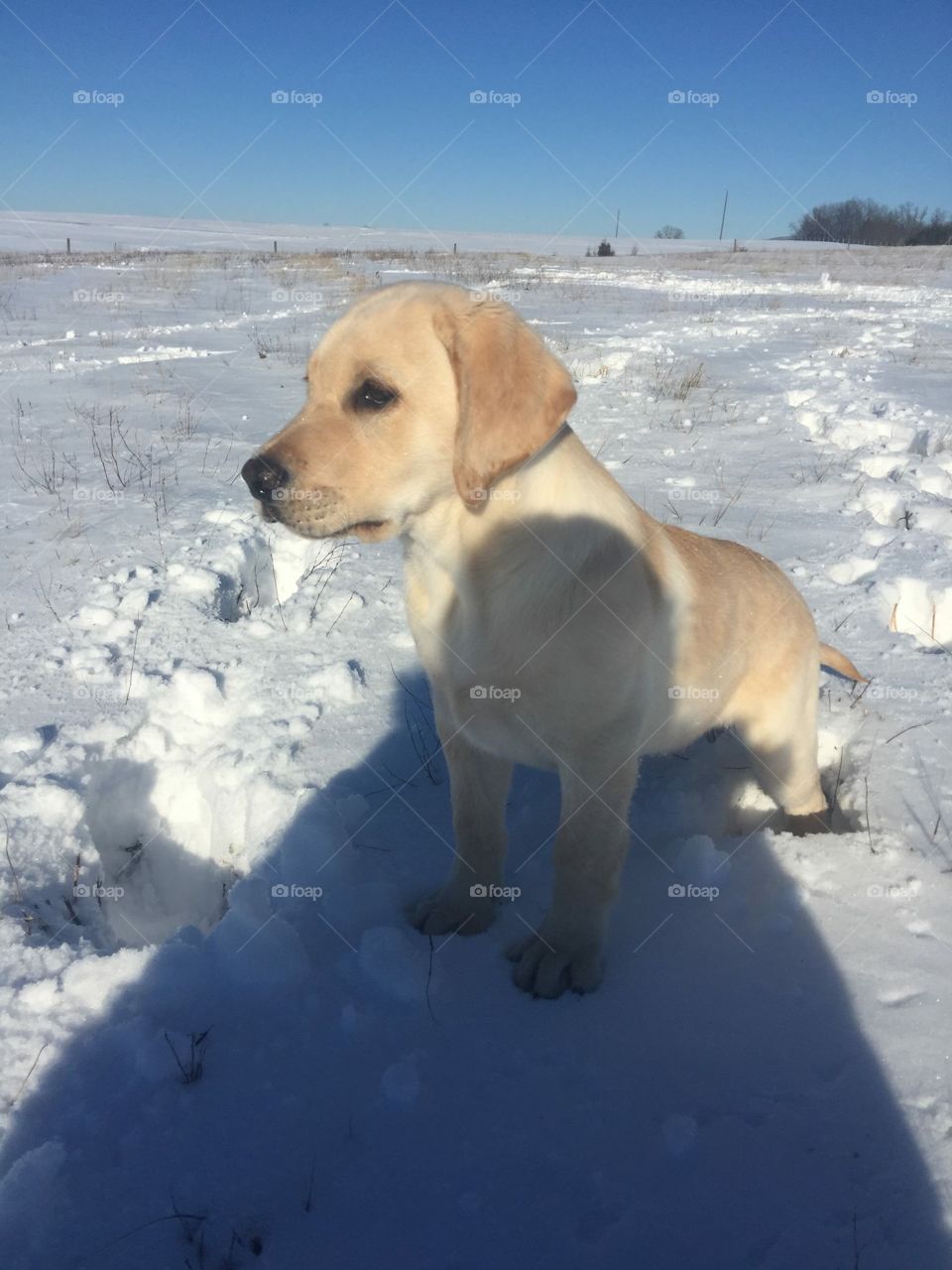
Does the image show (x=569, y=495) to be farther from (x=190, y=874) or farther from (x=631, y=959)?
(x=190, y=874)

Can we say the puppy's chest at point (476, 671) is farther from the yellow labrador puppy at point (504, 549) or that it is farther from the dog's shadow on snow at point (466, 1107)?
the dog's shadow on snow at point (466, 1107)

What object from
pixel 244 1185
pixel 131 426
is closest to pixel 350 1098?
pixel 244 1185

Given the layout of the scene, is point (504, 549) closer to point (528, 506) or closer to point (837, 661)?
point (528, 506)

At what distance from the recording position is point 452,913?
2314 millimetres

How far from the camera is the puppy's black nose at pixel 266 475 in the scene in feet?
6.42

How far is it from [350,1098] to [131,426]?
609cm

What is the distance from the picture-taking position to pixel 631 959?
2.14m

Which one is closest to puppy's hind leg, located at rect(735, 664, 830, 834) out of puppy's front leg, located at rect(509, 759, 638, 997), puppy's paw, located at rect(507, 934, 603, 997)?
puppy's front leg, located at rect(509, 759, 638, 997)

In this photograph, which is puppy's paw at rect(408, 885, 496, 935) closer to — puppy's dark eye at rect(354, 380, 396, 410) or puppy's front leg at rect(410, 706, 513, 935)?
puppy's front leg at rect(410, 706, 513, 935)

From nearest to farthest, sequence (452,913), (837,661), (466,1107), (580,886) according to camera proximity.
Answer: (466,1107), (580,886), (452,913), (837,661)

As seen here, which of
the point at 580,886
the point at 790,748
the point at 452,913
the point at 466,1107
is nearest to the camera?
the point at 466,1107

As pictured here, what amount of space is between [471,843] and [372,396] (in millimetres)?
1332

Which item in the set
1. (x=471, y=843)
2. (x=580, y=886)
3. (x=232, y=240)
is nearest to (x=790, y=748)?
(x=580, y=886)

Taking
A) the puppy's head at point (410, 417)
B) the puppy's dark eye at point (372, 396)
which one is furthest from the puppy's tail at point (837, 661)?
the puppy's dark eye at point (372, 396)
